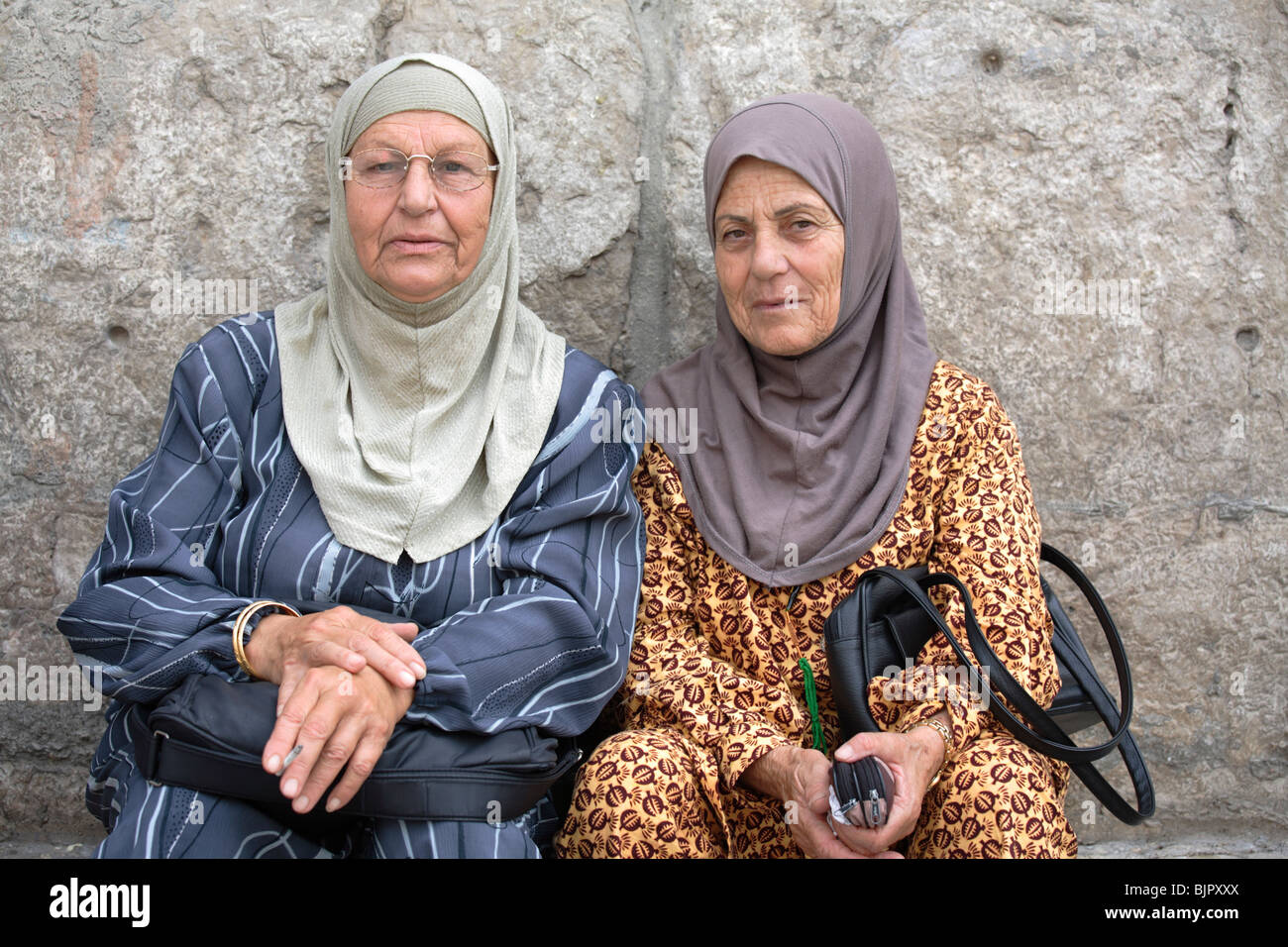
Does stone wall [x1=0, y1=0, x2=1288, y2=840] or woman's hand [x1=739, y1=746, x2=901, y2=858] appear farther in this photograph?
stone wall [x1=0, y1=0, x2=1288, y2=840]

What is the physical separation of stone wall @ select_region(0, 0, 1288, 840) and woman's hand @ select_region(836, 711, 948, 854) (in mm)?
880

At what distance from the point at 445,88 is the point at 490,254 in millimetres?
310

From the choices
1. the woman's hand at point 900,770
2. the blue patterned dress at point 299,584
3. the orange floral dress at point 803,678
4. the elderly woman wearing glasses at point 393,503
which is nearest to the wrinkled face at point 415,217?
the elderly woman wearing glasses at point 393,503

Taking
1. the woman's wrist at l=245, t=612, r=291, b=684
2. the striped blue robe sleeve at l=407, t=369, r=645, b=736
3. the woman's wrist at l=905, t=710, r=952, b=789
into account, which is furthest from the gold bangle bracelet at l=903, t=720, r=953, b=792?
the woman's wrist at l=245, t=612, r=291, b=684

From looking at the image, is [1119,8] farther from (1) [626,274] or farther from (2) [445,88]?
(2) [445,88]

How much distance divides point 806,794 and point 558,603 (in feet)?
1.71

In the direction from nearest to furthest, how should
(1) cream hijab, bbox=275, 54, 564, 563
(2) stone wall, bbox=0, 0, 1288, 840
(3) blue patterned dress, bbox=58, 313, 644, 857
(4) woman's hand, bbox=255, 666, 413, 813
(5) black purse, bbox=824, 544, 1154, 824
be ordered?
(4) woman's hand, bbox=255, 666, 413, 813
(3) blue patterned dress, bbox=58, 313, 644, 857
(5) black purse, bbox=824, 544, 1154, 824
(1) cream hijab, bbox=275, 54, 564, 563
(2) stone wall, bbox=0, 0, 1288, 840

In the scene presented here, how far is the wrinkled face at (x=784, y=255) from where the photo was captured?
216 cm

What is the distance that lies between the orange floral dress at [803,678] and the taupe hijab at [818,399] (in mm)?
48

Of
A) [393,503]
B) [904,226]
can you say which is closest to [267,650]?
[393,503]

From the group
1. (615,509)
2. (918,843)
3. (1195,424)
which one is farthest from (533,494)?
(1195,424)

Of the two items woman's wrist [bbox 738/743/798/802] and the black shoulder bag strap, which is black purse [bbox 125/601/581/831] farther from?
the black shoulder bag strap

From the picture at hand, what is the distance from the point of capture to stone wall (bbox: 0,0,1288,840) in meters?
2.46
